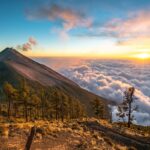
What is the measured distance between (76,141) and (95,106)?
61.6m

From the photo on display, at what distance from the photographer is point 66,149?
2697 centimetres

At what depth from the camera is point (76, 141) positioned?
3025cm

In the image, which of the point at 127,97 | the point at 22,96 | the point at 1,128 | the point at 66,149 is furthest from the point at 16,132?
the point at 22,96

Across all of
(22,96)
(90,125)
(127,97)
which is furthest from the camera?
(22,96)

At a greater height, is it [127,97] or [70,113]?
[127,97]

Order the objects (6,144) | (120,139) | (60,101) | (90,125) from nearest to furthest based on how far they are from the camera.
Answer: (6,144) → (120,139) → (90,125) → (60,101)

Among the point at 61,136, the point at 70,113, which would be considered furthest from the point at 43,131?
the point at 70,113

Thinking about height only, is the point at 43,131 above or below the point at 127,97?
below

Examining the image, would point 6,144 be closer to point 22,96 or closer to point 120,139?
point 120,139

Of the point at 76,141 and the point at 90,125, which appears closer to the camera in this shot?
the point at 76,141

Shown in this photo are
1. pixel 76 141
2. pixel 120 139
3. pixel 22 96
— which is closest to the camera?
pixel 76 141

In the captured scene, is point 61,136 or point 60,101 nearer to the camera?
point 61,136

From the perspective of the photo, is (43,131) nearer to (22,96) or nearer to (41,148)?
(41,148)

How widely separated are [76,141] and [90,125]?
13.9m
